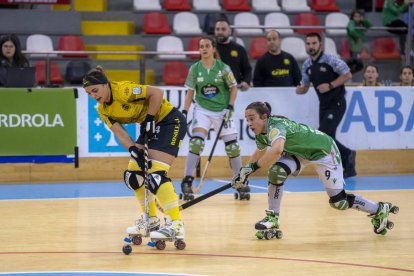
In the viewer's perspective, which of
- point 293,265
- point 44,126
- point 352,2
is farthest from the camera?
point 352,2

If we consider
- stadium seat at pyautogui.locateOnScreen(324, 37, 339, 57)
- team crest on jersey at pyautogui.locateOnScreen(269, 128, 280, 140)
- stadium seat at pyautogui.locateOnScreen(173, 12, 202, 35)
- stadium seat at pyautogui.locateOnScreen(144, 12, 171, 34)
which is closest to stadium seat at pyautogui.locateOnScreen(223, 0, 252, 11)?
stadium seat at pyautogui.locateOnScreen(173, 12, 202, 35)

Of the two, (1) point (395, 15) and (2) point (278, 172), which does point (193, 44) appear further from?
(2) point (278, 172)

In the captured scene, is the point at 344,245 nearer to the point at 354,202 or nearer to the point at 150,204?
the point at 354,202

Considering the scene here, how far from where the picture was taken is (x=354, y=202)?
9547 mm

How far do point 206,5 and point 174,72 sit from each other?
2.75 meters

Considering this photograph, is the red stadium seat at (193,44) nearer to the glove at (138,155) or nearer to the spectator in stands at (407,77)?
the spectator in stands at (407,77)

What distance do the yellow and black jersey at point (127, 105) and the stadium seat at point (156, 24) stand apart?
35.1 ft

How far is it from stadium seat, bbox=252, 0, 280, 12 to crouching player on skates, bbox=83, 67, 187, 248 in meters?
11.9

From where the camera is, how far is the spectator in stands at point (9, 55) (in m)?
14.0

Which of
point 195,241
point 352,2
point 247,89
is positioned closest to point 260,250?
point 195,241

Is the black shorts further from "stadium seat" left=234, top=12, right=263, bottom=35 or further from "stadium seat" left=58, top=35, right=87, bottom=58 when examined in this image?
"stadium seat" left=234, top=12, right=263, bottom=35

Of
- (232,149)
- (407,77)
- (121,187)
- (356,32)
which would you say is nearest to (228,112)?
(232,149)

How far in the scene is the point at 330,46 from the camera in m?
18.9

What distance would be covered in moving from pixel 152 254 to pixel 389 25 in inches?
449
